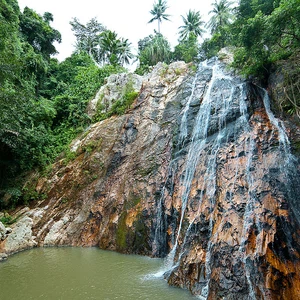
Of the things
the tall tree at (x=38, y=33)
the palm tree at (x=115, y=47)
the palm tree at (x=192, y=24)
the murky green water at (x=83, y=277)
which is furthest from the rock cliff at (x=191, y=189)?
the palm tree at (x=192, y=24)

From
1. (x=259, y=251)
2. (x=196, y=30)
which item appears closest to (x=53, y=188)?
(x=259, y=251)

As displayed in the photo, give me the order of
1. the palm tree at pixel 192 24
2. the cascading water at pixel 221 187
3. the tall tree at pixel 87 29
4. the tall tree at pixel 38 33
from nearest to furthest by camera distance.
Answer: the cascading water at pixel 221 187 → the tall tree at pixel 38 33 → the palm tree at pixel 192 24 → the tall tree at pixel 87 29

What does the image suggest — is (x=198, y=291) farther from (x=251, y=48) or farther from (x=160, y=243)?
(x=251, y=48)

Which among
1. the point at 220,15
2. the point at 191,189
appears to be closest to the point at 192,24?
the point at 220,15

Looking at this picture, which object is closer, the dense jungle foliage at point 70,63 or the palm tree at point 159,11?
the dense jungle foliage at point 70,63

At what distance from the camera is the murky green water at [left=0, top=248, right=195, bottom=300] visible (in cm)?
611

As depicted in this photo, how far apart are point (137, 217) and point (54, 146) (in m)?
8.08

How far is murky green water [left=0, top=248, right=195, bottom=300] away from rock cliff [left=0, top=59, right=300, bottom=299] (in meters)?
0.63

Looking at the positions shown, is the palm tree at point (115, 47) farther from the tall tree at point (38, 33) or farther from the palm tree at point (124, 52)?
the tall tree at point (38, 33)

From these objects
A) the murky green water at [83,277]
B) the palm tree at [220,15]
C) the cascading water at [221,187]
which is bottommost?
the murky green water at [83,277]

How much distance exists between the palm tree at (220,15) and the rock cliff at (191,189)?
46.6ft

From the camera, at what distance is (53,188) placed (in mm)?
13438

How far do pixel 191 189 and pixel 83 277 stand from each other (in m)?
4.27

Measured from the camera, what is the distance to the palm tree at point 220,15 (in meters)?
27.9
